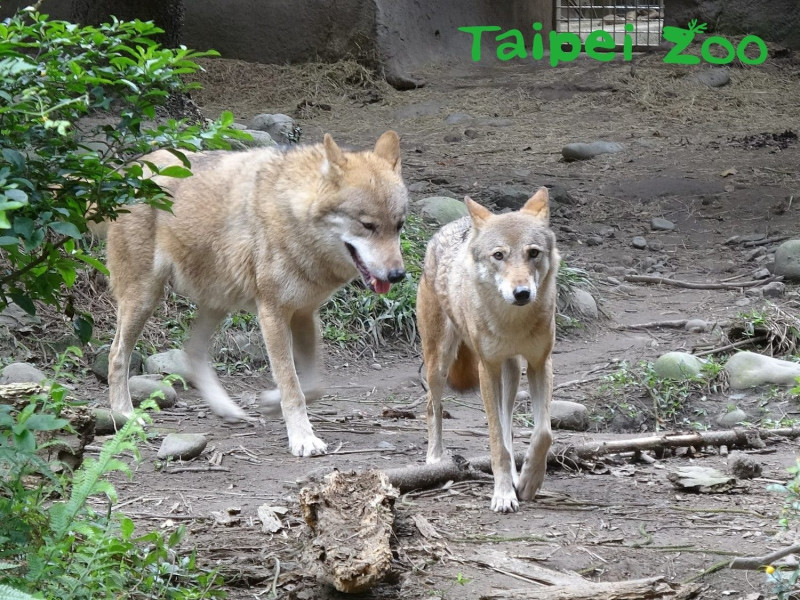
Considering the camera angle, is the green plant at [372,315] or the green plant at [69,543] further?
the green plant at [372,315]

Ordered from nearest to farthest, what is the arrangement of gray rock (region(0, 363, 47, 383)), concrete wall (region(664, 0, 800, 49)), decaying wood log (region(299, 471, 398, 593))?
decaying wood log (region(299, 471, 398, 593)), gray rock (region(0, 363, 47, 383)), concrete wall (region(664, 0, 800, 49))

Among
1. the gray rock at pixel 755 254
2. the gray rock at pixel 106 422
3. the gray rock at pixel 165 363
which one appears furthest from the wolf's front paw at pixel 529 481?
the gray rock at pixel 755 254

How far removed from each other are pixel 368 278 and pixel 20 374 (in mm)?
2316

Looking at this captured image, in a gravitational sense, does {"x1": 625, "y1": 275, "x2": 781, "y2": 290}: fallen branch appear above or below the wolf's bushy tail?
below

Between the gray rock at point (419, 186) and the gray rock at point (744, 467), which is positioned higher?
the gray rock at point (744, 467)

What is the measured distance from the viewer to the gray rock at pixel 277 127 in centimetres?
1050

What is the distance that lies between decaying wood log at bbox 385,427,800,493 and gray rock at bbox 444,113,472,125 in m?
8.10

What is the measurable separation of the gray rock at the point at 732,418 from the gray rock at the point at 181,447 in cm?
313

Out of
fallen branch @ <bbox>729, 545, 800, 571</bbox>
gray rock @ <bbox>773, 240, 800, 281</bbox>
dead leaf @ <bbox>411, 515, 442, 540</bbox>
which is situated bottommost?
gray rock @ <bbox>773, 240, 800, 281</bbox>

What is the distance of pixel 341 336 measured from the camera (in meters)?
7.81

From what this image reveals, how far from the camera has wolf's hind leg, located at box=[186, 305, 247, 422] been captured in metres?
6.32

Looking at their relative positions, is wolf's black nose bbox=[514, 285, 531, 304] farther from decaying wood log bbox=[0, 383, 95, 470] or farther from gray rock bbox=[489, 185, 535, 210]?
gray rock bbox=[489, 185, 535, 210]

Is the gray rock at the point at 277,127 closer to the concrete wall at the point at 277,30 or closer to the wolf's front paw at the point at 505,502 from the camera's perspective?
the concrete wall at the point at 277,30

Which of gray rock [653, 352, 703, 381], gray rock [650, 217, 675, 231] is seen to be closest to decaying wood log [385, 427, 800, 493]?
gray rock [653, 352, 703, 381]
